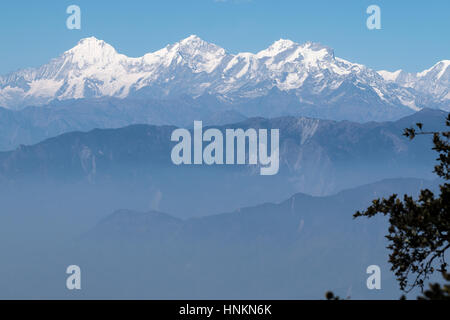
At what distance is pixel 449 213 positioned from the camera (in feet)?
64.1
